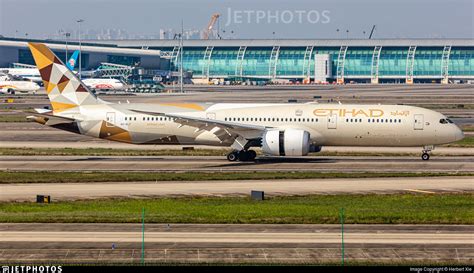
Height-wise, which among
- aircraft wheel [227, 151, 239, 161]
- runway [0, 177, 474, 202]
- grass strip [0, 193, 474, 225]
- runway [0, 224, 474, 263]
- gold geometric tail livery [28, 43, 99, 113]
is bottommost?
runway [0, 224, 474, 263]

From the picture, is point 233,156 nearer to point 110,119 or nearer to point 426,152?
point 110,119

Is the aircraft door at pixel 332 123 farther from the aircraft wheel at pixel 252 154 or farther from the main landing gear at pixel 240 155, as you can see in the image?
the main landing gear at pixel 240 155

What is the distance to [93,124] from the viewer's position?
7212cm

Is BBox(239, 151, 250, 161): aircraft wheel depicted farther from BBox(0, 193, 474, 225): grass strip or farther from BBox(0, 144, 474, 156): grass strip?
BBox(0, 193, 474, 225): grass strip

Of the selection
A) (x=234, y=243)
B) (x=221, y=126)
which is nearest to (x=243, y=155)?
(x=221, y=126)

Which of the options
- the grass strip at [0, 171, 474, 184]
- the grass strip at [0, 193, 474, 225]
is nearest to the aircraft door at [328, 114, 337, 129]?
the grass strip at [0, 171, 474, 184]

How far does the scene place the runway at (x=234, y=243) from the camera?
34312 mm

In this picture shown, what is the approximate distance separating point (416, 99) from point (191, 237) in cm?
12725

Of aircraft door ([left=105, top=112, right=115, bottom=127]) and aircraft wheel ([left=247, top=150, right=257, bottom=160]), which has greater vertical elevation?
aircraft door ([left=105, top=112, right=115, bottom=127])

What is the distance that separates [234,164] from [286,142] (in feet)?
13.7

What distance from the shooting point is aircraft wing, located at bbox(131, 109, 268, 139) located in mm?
68500

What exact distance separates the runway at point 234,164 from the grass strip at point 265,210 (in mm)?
13950

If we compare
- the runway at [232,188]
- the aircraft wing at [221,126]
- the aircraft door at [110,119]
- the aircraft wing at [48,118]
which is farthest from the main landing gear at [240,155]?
the aircraft wing at [48,118]

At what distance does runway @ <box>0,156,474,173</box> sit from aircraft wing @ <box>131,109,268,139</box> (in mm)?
2213
